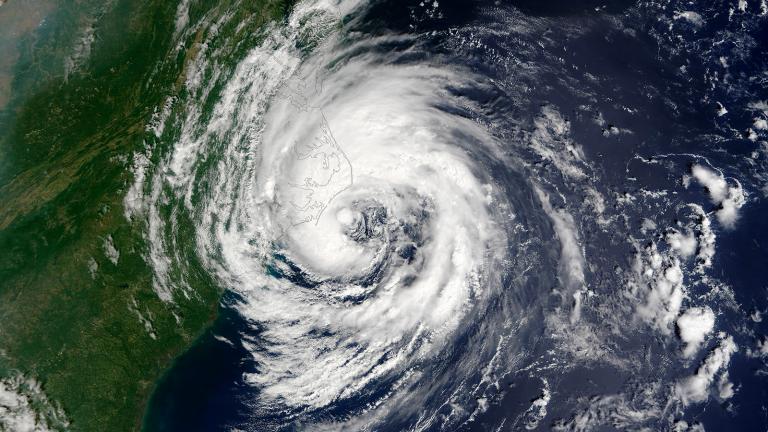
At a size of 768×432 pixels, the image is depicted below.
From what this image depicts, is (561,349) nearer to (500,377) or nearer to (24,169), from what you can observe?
(500,377)

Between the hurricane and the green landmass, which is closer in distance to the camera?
the green landmass

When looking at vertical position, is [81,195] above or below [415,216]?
above

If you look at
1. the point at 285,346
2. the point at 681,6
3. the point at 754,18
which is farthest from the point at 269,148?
the point at 754,18

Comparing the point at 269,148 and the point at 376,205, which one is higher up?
the point at 269,148

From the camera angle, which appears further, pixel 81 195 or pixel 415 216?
pixel 415 216
